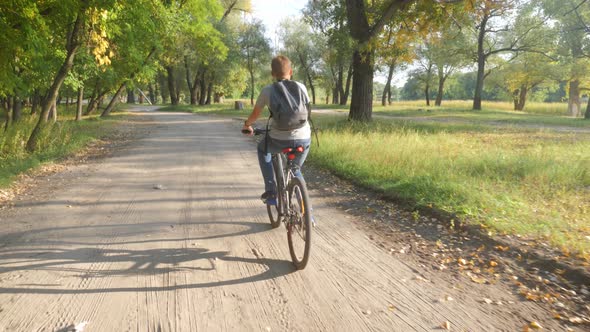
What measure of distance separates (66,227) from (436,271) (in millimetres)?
4050

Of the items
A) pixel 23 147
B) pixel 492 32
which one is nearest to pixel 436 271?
pixel 23 147

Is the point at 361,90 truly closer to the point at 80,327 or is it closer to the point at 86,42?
the point at 86,42

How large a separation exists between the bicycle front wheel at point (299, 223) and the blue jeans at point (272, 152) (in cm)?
32

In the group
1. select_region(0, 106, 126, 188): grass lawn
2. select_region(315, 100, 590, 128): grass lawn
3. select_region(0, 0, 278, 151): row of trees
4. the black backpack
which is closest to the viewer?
the black backpack

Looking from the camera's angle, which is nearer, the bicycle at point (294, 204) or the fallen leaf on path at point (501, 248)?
the bicycle at point (294, 204)

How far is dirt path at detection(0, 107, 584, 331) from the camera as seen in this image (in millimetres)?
2752

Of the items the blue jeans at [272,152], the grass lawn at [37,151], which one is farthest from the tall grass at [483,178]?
the grass lawn at [37,151]

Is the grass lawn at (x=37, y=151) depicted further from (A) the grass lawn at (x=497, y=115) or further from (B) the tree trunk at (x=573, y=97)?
(B) the tree trunk at (x=573, y=97)

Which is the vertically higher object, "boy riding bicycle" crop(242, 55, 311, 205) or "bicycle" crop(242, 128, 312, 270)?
"boy riding bicycle" crop(242, 55, 311, 205)

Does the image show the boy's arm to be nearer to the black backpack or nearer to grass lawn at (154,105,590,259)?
the black backpack

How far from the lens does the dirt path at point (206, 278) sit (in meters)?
2.75

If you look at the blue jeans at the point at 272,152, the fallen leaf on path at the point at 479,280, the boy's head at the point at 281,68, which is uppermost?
the boy's head at the point at 281,68

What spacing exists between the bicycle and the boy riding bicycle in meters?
0.09

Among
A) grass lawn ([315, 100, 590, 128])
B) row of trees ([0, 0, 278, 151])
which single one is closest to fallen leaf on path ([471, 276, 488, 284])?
row of trees ([0, 0, 278, 151])
